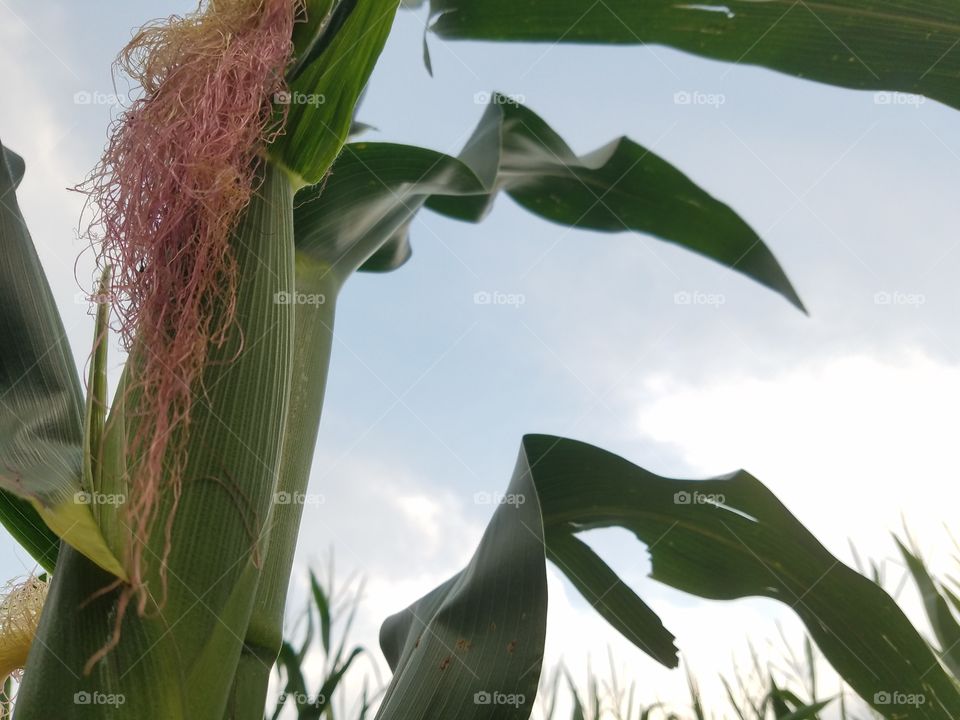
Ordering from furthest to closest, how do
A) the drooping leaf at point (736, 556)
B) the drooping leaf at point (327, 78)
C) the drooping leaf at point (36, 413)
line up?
the drooping leaf at point (736, 556), the drooping leaf at point (327, 78), the drooping leaf at point (36, 413)

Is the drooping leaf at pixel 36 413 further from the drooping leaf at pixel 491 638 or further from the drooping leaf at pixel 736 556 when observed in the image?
the drooping leaf at pixel 736 556

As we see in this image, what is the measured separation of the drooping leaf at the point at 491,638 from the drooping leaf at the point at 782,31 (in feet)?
1.39

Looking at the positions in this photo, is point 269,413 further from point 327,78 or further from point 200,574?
point 327,78

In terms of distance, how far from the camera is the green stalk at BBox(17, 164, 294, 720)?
400 millimetres

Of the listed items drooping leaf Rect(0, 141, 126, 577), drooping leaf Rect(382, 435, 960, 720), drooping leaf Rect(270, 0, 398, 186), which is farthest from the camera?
drooping leaf Rect(382, 435, 960, 720)

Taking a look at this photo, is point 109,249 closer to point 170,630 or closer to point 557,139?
point 170,630

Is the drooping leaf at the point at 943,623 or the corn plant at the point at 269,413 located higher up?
the corn plant at the point at 269,413

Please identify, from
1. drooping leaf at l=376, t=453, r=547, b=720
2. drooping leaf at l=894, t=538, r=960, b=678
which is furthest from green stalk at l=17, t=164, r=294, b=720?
drooping leaf at l=894, t=538, r=960, b=678

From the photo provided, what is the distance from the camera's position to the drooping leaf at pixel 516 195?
2.07ft

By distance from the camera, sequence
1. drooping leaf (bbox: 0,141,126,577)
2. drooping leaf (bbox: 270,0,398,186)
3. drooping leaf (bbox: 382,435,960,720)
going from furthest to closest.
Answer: drooping leaf (bbox: 382,435,960,720), drooping leaf (bbox: 270,0,398,186), drooping leaf (bbox: 0,141,126,577)

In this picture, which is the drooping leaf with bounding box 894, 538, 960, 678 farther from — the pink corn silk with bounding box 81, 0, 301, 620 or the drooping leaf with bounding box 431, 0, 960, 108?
the pink corn silk with bounding box 81, 0, 301, 620

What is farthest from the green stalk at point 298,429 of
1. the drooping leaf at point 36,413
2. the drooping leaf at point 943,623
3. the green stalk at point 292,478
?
the drooping leaf at point 943,623

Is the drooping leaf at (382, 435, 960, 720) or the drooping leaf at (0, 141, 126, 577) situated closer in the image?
the drooping leaf at (0, 141, 126, 577)

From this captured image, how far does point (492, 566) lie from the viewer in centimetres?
53
